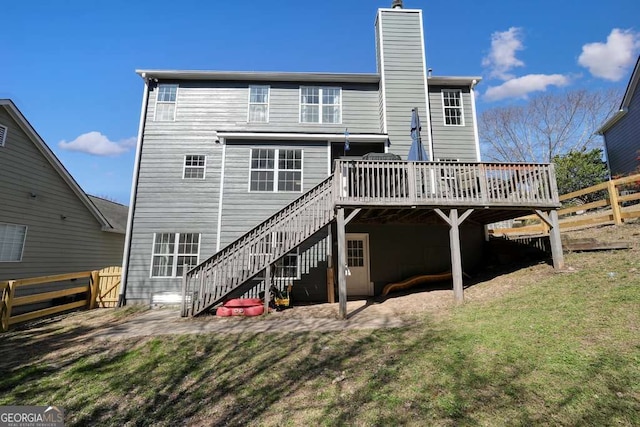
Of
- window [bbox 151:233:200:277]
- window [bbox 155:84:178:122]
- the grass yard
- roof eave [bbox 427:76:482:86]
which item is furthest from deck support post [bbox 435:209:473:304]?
window [bbox 155:84:178:122]

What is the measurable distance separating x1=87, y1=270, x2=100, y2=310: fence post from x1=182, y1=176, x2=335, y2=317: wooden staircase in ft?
13.5

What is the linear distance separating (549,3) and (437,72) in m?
5.44

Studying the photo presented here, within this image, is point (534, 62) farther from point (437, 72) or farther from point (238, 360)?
point (238, 360)

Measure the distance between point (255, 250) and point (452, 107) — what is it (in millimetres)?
9963

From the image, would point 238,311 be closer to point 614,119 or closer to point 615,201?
point 615,201

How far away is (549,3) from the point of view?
12.5m

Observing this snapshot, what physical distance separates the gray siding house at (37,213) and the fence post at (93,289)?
8.21 feet

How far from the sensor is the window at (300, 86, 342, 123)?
1200 centimetres

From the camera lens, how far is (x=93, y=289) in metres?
9.94

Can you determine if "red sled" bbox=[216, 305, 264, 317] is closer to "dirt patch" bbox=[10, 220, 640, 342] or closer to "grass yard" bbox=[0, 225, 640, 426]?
"dirt patch" bbox=[10, 220, 640, 342]

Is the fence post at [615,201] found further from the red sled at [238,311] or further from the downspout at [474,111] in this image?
the red sled at [238,311]

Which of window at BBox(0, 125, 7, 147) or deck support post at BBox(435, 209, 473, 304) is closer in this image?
deck support post at BBox(435, 209, 473, 304)

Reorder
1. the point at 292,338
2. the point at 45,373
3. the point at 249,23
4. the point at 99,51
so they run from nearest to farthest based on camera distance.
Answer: the point at 45,373 → the point at 292,338 → the point at 99,51 → the point at 249,23

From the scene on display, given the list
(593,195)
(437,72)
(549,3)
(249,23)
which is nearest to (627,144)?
(593,195)
